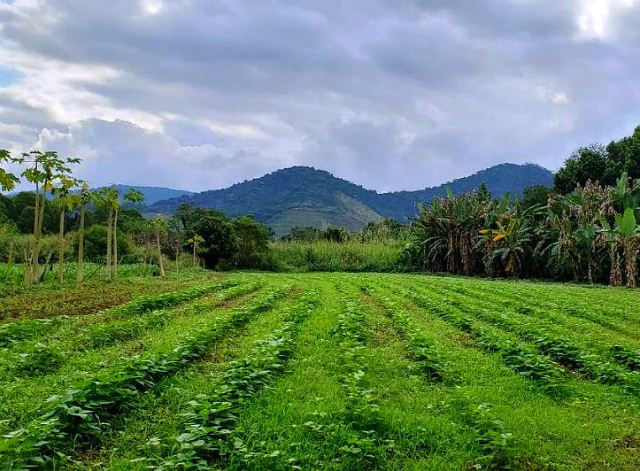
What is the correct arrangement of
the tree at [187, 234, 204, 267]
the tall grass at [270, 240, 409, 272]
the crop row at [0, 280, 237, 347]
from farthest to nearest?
the tall grass at [270, 240, 409, 272] → the tree at [187, 234, 204, 267] → the crop row at [0, 280, 237, 347]

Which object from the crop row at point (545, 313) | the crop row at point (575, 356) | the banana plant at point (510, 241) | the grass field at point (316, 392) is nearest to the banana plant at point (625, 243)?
the banana plant at point (510, 241)

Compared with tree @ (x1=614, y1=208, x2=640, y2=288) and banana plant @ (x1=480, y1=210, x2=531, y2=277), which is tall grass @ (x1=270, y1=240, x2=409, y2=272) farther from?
tree @ (x1=614, y1=208, x2=640, y2=288)

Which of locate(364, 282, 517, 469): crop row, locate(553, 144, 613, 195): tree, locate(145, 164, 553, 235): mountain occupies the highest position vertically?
locate(145, 164, 553, 235): mountain

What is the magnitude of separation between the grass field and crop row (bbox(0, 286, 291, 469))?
2cm

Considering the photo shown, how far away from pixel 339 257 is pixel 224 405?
114 ft

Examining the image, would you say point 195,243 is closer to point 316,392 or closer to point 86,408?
point 316,392

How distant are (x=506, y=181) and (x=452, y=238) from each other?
17877cm

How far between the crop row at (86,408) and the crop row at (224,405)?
0.80m

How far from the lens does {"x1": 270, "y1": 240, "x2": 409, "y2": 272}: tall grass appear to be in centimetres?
3612

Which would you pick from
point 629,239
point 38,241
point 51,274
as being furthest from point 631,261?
point 51,274

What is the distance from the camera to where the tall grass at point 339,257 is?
36.1m

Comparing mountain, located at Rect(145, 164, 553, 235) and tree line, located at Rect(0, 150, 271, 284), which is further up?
mountain, located at Rect(145, 164, 553, 235)

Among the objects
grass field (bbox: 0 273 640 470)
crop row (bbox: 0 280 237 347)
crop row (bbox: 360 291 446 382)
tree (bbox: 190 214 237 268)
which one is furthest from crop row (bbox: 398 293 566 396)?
tree (bbox: 190 214 237 268)

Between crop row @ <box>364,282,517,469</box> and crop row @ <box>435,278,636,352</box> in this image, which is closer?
crop row @ <box>364,282,517,469</box>
